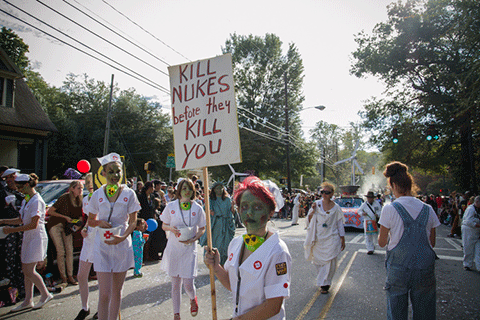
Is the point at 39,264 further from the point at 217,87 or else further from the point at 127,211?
the point at 217,87

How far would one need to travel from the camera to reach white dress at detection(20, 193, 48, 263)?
178 inches

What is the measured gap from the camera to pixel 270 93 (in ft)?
114

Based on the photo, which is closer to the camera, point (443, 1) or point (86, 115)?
point (443, 1)

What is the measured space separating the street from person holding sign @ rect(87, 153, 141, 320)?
41.7 inches

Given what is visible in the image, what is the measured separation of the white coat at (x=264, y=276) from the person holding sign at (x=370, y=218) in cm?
806

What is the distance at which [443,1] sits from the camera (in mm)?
18203

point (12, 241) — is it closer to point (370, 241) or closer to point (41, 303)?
point (41, 303)

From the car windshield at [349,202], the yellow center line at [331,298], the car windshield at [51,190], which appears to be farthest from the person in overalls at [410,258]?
the car windshield at [349,202]

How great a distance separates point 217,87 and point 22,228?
3.70m

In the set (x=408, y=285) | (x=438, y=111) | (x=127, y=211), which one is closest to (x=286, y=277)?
(x=408, y=285)

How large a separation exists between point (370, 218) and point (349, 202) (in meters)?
5.50

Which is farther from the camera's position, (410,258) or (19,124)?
(19,124)

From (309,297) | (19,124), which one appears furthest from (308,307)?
(19,124)

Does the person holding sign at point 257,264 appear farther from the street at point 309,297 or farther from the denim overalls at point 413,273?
the denim overalls at point 413,273
